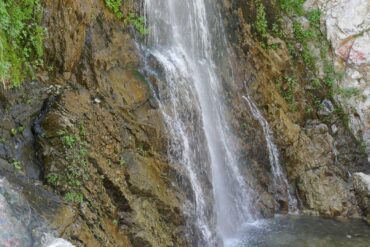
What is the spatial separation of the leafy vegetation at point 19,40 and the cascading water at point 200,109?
7.52ft

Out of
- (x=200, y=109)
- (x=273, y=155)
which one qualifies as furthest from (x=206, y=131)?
(x=273, y=155)

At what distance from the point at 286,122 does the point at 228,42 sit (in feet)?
7.67

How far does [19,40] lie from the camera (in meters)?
5.40

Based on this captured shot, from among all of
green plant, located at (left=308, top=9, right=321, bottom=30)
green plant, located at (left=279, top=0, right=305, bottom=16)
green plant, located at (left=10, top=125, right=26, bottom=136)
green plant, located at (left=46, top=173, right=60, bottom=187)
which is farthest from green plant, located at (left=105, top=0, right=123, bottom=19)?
green plant, located at (left=308, top=9, right=321, bottom=30)

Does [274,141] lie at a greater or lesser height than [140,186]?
greater

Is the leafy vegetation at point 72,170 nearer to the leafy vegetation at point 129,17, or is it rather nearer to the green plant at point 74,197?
the green plant at point 74,197

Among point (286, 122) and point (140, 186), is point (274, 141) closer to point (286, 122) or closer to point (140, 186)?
point (286, 122)

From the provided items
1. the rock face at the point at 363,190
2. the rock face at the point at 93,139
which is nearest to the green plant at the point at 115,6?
the rock face at the point at 93,139

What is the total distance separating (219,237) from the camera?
7.56 meters

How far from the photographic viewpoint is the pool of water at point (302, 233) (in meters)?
7.77

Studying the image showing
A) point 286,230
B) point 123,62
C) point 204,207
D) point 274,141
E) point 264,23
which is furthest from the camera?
point 264,23

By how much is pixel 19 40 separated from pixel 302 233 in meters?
6.05

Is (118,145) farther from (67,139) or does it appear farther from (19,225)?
(19,225)

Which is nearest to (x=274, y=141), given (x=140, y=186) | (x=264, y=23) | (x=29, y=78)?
(x=264, y=23)
